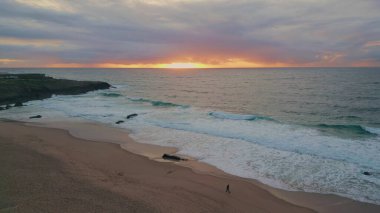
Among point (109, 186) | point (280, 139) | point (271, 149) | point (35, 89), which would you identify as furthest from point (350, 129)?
point (35, 89)

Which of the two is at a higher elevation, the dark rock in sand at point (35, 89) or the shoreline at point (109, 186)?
the dark rock in sand at point (35, 89)

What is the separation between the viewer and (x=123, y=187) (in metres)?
11.4

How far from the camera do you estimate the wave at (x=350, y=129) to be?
23275mm

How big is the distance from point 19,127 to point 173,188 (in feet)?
53.8

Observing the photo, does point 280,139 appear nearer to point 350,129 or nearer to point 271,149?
point 271,149

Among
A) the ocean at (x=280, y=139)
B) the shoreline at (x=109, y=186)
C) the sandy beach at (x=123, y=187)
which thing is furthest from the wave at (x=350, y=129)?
the shoreline at (x=109, y=186)

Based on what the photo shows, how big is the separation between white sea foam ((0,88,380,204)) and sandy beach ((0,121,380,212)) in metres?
1.21

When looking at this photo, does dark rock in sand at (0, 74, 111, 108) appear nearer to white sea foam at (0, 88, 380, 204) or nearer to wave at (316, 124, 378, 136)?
white sea foam at (0, 88, 380, 204)

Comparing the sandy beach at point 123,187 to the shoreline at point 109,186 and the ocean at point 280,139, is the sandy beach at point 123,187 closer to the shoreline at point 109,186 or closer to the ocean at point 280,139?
the shoreline at point 109,186

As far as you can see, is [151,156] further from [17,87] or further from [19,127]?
[17,87]

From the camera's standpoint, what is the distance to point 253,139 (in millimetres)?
20734

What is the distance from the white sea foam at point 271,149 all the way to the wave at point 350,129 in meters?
0.61

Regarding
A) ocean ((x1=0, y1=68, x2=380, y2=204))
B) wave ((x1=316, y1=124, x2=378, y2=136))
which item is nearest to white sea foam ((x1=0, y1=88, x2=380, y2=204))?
ocean ((x1=0, y1=68, x2=380, y2=204))

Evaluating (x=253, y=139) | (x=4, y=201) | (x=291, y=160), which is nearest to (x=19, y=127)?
(x=4, y=201)
